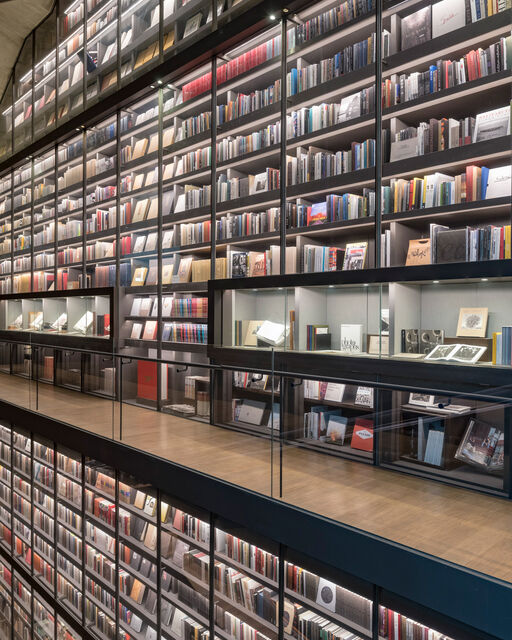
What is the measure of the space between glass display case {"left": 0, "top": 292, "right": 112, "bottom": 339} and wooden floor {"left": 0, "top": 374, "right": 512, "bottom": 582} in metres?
2.75

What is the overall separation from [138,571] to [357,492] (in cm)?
315

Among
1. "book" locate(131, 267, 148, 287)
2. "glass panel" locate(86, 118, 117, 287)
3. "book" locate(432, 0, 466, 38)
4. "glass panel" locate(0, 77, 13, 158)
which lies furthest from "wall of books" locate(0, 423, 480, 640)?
"glass panel" locate(0, 77, 13, 158)

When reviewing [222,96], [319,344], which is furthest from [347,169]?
[222,96]

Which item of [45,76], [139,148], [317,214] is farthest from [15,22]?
[317,214]

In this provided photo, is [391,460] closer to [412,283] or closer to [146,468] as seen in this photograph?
[412,283]

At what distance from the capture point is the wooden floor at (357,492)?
2.16m

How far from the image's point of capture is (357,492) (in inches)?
104

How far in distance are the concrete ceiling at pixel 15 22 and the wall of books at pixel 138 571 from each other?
6.88 m

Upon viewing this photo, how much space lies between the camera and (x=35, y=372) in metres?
5.65

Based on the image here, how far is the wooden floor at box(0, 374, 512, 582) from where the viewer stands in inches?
85.1

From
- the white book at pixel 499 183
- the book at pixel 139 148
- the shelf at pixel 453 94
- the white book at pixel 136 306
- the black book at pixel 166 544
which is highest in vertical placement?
the book at pixel 139 148

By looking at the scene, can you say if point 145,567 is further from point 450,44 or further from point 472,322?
point 450,44

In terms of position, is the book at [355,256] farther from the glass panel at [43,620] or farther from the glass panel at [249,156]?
the glass panel at [43,620]

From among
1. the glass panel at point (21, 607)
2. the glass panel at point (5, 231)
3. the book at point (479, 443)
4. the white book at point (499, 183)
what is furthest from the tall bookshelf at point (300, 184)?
the glass panel at point (5, 231)
